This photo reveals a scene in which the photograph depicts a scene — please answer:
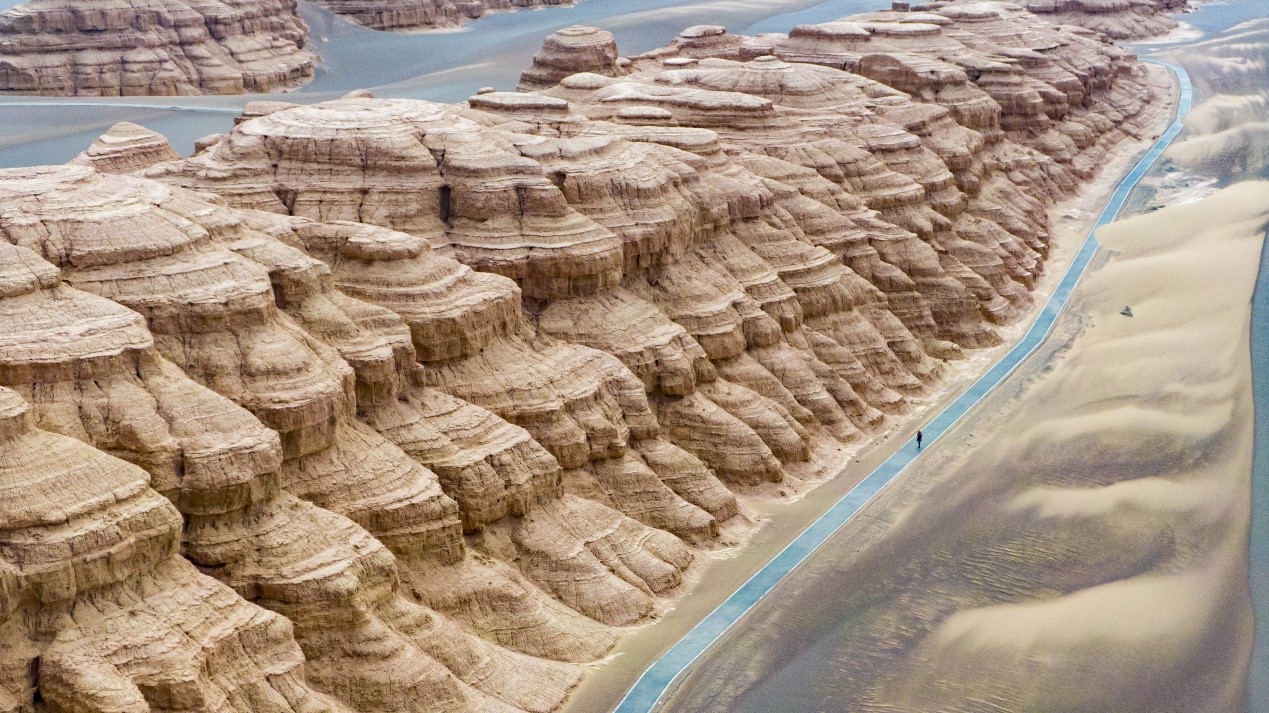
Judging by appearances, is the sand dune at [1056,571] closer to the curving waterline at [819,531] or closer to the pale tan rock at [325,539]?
the curving waterline at [819,531]

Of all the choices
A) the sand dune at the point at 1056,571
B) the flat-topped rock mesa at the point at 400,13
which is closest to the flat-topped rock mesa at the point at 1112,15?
the flat-topped rock mesa at the point at 400,13

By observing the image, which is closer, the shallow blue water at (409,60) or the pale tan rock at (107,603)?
the pale tan rock at (107,603)

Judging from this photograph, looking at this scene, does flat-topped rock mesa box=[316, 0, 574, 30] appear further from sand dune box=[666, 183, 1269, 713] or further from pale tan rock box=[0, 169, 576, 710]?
pale tan rock box=[0, 169, 576, 710]

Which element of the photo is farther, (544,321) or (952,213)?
(952,213)

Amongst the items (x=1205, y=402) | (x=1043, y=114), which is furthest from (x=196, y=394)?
(x=1043, y=114)

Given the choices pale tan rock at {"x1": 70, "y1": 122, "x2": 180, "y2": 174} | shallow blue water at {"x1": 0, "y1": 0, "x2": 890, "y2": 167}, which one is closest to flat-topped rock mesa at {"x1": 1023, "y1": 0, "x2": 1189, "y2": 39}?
shallow blue water at {"x1": 0, "y1": 0, "x2": 890, "y2": 167}

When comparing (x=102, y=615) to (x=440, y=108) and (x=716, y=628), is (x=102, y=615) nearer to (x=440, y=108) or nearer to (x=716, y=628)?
(x=716, y=628)
